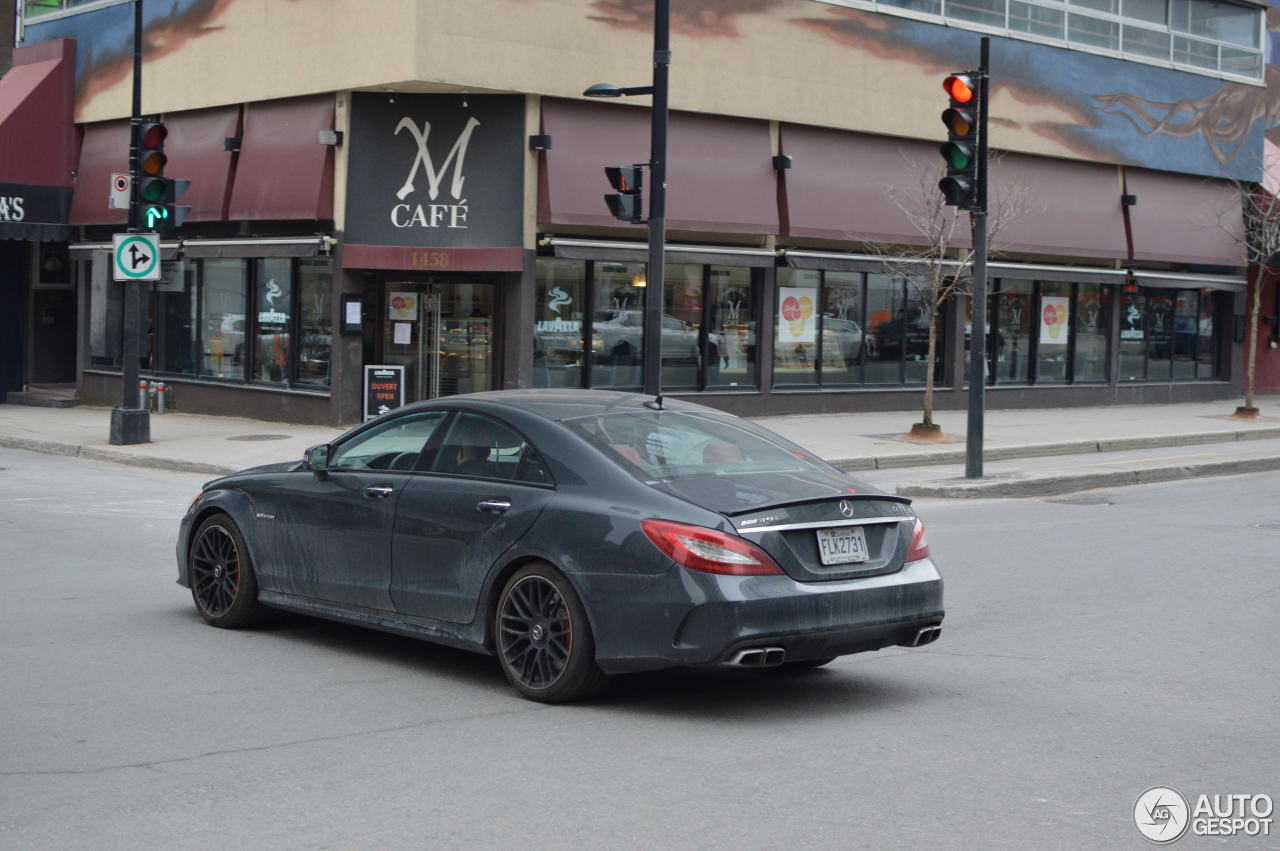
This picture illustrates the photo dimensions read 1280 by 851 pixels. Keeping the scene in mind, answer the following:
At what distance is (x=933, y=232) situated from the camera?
2411 centimetres

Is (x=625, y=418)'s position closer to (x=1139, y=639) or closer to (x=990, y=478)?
(x=1139, y=639)

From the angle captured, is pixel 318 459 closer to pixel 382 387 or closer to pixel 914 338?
pixel 382 387

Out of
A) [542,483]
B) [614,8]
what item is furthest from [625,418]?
[614,8]

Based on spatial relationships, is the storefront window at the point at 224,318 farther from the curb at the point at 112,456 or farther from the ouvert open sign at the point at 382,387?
the curb at the point at 112,456

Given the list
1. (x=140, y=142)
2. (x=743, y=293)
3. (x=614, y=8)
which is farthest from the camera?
(x=743, y=293)

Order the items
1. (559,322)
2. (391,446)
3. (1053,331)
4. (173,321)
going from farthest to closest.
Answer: (1053,331), (173,321), (559,322), (391,446)

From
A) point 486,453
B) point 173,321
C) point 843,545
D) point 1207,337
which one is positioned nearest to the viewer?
point 843,545

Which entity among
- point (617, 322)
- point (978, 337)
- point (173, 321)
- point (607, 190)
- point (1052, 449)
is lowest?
point (1052, 449)

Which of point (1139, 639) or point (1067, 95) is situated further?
point (1067, 95)

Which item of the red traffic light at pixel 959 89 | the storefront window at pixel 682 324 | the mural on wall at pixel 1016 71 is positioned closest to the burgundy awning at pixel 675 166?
the storefront window at pixel 682 324

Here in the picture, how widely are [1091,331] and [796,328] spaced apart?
832 cm

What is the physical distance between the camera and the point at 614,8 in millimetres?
23391

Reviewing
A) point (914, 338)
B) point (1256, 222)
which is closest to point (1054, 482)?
point (914, 338)

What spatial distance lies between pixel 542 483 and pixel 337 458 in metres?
1.65
